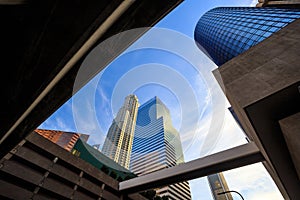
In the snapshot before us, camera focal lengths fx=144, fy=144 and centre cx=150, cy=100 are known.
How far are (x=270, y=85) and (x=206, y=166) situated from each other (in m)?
7.55

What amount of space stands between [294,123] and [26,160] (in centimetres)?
1548

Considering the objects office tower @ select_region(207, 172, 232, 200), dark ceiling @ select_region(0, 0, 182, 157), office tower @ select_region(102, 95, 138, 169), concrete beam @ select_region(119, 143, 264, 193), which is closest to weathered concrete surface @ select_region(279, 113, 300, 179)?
concrete beam @ select_region(119, 143, 264, 193)

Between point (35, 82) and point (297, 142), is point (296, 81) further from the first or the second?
point (35, 82)

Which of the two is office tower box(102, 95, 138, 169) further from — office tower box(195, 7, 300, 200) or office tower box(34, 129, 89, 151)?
office tower box(195, 7, 300, 200)

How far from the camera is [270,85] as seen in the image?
596 cm

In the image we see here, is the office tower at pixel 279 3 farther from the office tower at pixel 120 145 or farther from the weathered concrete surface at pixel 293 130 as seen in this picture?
the office tower at pixel 120 145

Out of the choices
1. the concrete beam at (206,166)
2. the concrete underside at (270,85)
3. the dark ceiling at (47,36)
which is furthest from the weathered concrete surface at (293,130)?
the dark ceiling at (47,36)

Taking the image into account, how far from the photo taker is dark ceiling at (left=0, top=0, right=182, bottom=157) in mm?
1720

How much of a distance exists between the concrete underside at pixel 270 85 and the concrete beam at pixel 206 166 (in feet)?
5.92

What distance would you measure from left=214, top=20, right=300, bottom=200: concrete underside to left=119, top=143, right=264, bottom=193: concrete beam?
1.81m

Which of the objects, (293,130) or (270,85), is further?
(270,85)

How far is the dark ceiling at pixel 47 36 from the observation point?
67.7 inches

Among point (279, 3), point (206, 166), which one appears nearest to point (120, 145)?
point (206, 166)

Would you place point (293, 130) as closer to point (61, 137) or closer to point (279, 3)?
point (279, 3)
